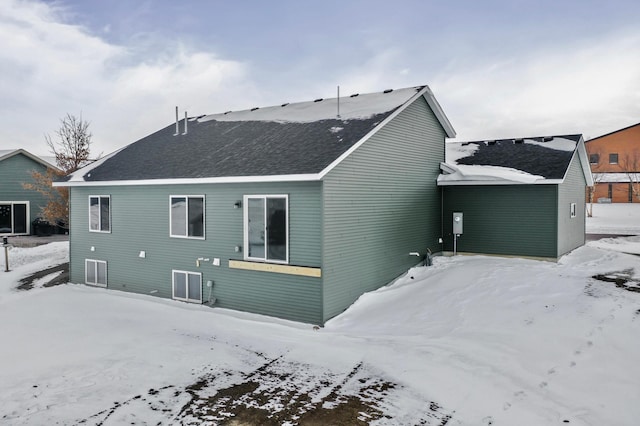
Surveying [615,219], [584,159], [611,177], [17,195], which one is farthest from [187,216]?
[611,177]

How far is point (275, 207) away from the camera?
34.0 feet

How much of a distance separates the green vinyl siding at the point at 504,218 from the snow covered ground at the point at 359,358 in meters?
2.27

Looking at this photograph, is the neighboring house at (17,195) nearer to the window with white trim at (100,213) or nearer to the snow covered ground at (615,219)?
the window with white trim at (100,213)

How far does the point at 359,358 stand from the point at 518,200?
972 cm

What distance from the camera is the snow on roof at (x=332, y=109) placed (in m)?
12.9

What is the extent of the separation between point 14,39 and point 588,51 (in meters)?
24.7

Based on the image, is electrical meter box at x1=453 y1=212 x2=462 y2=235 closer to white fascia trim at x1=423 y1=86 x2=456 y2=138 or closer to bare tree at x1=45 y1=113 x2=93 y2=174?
Result: white fascia trim at x1=423 y1=86 x2=456 y2=138

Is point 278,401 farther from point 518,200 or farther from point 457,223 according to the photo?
point 518,200

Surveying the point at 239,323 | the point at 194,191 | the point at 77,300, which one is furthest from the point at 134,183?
the point at 239,323

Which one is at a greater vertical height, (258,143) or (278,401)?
(258,143)

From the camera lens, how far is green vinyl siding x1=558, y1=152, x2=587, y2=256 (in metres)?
14.7

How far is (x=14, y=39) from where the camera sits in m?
18.8

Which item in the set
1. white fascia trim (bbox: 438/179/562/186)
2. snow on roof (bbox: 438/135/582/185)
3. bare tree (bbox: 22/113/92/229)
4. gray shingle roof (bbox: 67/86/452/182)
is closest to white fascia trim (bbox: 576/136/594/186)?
snow on roof (bbox: 438/135/582/185)

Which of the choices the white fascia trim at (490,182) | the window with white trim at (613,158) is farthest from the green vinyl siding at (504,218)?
the window with white trim at (613,158)
